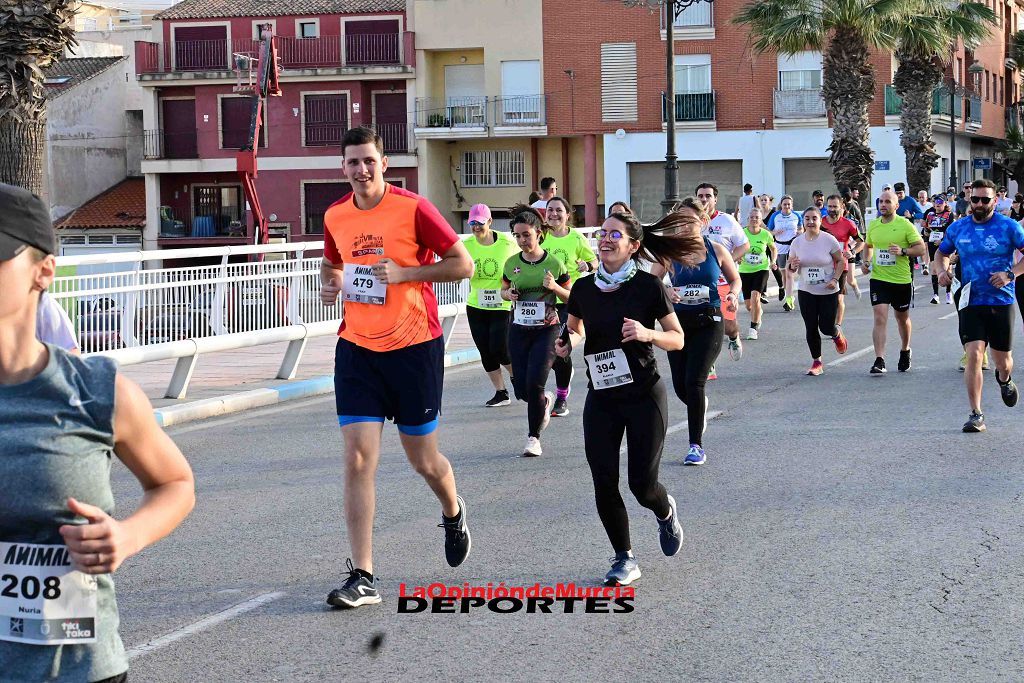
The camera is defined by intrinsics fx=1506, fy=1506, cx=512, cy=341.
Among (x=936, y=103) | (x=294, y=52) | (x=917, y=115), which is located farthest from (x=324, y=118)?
(x=936, y=103)

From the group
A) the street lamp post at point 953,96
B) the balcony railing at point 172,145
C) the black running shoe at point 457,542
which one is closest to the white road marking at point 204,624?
the black running shoe at point 457,542

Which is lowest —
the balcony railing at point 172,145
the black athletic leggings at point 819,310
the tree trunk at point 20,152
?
the black athletic leggings at point 819,310

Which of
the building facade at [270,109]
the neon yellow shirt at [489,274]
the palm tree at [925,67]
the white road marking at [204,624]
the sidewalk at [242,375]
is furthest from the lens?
the building facade at [270,109]

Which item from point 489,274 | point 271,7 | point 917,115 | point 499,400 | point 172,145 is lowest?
point 499,400

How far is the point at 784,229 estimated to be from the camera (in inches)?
1085

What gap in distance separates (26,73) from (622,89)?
1529 inches

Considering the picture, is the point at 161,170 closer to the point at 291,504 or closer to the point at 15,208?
the point at 291,504

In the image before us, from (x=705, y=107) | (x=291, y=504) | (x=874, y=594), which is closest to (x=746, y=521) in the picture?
(x=874, y=594)

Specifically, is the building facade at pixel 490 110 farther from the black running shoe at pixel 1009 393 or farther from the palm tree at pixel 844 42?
the black running shoe at pixel 1009 393

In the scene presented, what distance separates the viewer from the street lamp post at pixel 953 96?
5056 centimetres

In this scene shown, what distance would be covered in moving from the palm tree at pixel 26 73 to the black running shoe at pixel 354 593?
926cm

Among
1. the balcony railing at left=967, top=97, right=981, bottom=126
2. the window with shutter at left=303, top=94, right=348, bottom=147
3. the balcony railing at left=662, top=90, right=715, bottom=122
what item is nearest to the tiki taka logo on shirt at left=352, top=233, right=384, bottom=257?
the balcony railing at left=662, top=90, right=715, bottom=122

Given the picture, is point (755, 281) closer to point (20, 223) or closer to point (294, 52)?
point (20, 223)

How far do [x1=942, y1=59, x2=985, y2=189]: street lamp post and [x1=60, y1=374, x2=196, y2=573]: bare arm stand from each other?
4963cm
